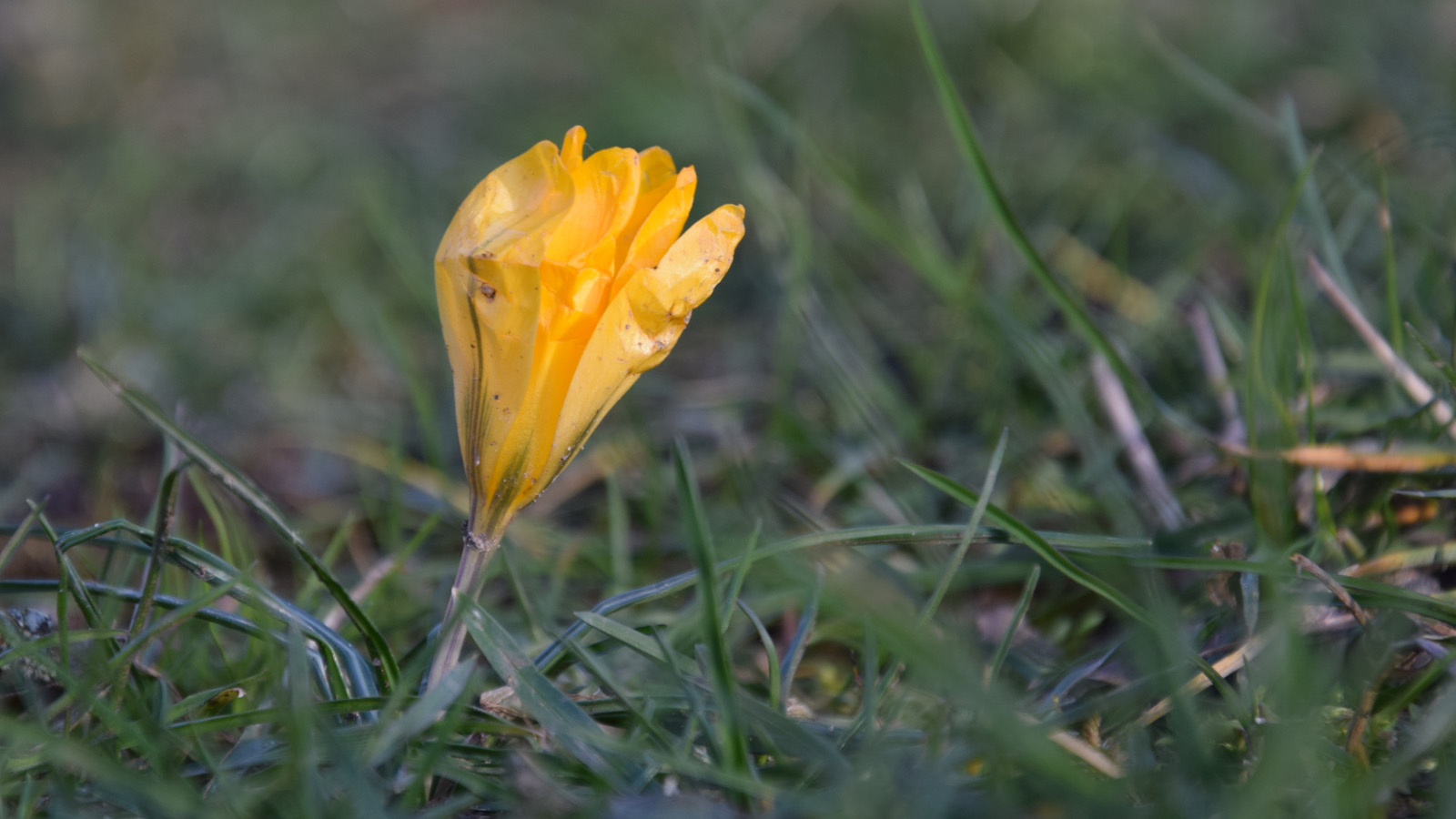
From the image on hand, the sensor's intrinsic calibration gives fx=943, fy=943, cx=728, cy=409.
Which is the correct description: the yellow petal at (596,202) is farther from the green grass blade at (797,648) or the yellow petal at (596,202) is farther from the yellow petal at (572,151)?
the green grass blade at (797,648)

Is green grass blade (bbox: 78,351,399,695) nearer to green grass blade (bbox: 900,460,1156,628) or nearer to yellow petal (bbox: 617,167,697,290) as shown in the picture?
yellow petal (bbox: 617,167,697,290)

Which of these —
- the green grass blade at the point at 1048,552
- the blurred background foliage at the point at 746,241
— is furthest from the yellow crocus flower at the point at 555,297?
the blurred background foliage at the point at 746,241

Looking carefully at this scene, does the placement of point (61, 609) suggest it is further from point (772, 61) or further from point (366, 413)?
point (772, 61)

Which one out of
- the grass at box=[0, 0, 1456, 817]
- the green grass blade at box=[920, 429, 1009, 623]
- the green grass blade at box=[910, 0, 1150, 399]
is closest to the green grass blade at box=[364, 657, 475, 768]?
the grass at box=[0, 0, 1456, 817]

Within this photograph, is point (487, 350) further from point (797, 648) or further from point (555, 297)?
point (797, 648)

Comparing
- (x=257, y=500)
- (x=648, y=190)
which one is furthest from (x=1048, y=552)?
(x=257, y=500)

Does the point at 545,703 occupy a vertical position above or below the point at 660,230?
below
